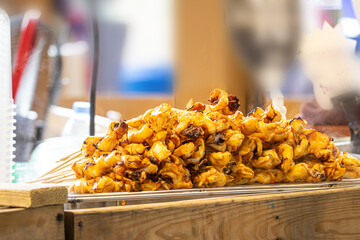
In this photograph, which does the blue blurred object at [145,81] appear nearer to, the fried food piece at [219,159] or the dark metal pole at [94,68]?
the dark metal pole at [94,68]

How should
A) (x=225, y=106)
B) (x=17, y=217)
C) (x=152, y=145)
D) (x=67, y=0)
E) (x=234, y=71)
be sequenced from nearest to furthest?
1. (x=17, y=217)
2. (x=152, y=145)
3. (x=225, y=106)
4. (x=234, y=71)
5. (x=67, y=0)

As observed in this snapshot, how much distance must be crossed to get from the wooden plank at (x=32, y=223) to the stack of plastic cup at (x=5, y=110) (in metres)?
0.81

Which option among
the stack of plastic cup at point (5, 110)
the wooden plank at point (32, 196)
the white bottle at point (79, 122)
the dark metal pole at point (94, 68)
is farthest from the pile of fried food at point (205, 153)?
the white bottle at point (79, 122)

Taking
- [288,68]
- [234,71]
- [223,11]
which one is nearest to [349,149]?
[288,68]

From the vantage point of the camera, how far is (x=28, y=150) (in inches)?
90.7

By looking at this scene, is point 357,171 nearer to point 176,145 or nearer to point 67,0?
point 176,145

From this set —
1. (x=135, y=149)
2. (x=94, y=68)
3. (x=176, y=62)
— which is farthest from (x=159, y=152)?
(x=176, y=62)

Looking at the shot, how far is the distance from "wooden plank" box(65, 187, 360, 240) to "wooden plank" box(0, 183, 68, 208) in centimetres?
4

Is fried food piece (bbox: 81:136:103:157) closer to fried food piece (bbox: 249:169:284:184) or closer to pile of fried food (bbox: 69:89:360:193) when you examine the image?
pile of fried food (bbox: 69:89:360:193)

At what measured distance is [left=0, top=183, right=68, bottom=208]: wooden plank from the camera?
26.5 inches

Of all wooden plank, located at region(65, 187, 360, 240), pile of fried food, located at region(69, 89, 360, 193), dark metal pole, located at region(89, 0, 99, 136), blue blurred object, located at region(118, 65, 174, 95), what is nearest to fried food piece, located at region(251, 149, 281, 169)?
pile of fried food, located at region(69, 89, 360, 193)

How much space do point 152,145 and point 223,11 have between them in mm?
1170

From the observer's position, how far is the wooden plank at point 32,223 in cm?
65

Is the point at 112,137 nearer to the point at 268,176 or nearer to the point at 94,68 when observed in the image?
the point at 268,176
